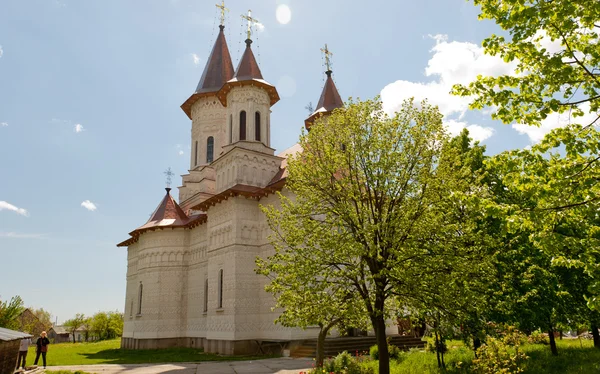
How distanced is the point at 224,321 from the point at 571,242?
17.6 meters

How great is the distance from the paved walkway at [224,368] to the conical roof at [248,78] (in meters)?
15.6

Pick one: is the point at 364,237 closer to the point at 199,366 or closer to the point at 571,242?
the point at 571,242

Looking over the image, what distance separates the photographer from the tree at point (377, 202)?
944 cm

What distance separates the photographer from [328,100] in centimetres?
2886

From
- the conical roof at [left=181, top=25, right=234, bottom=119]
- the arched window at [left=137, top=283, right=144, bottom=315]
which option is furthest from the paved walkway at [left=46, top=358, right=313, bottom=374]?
the conical roof at [left=181, top=25, right=234, bottom=119]

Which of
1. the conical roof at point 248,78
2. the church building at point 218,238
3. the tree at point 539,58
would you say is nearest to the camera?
A: the tree at point 539,58

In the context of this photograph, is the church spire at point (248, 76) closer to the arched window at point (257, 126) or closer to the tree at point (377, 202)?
the arched window at point (257, 126)

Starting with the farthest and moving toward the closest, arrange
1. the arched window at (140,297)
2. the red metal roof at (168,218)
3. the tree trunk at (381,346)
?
the arched window at (140,297), the red metal roof at (168,218), the tree trunk at (381,346)

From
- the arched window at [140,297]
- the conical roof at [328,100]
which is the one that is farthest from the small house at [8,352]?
the conical roof at [328,100]

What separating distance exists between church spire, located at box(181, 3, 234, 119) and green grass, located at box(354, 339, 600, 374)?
24127mm

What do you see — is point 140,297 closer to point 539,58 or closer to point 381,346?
point 381,346

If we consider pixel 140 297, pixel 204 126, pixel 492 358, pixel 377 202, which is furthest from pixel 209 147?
pixel 492 358

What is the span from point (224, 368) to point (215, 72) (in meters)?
23.6

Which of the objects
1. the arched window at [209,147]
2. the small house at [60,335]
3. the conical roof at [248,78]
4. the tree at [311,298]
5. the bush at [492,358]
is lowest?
the small house at [60,335]
